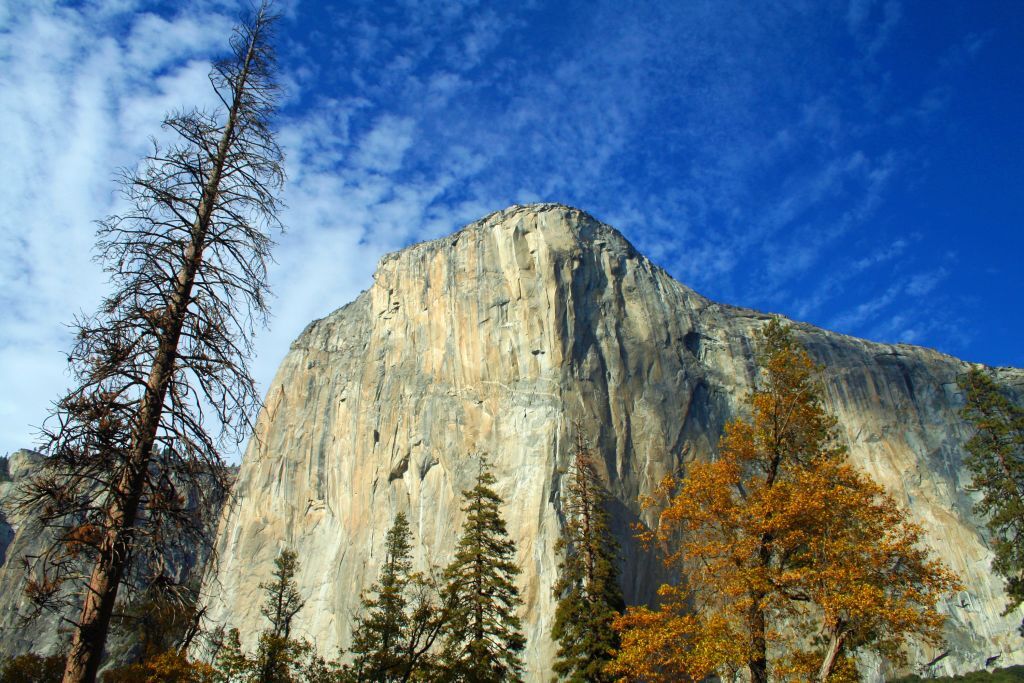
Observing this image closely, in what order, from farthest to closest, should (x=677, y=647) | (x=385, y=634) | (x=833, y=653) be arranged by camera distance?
(x=385, y=634) → (x=677, y=647) → (x=833, y=653)

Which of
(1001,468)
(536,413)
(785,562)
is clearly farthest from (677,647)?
(536,413)

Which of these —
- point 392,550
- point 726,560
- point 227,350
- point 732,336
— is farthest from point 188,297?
point 732,336

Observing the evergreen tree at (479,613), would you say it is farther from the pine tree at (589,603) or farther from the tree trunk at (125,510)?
the tree trunk at (125,510)

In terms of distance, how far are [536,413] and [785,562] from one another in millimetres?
33124

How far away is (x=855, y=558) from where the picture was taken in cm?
1152

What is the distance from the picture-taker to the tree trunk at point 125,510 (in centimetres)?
643

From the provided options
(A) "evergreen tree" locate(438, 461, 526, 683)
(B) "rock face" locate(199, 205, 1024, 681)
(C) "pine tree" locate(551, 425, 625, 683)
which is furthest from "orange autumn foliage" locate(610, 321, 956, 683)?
(B) "rock face" locate(199, 205, 1024, 681)

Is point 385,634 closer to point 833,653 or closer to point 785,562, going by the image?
point 785,562

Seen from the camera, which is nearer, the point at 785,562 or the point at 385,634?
the point at 785,562

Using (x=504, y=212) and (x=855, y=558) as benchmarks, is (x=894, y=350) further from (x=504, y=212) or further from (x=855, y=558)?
(x=855, y=558)

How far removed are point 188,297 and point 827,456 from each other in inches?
429

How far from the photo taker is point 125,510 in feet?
22.2

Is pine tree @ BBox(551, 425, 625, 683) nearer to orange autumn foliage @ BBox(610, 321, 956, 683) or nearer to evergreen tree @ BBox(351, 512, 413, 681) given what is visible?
evergreen tree @ BBox(351, 512, 413, 681)

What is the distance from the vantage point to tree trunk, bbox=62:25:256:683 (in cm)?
643
